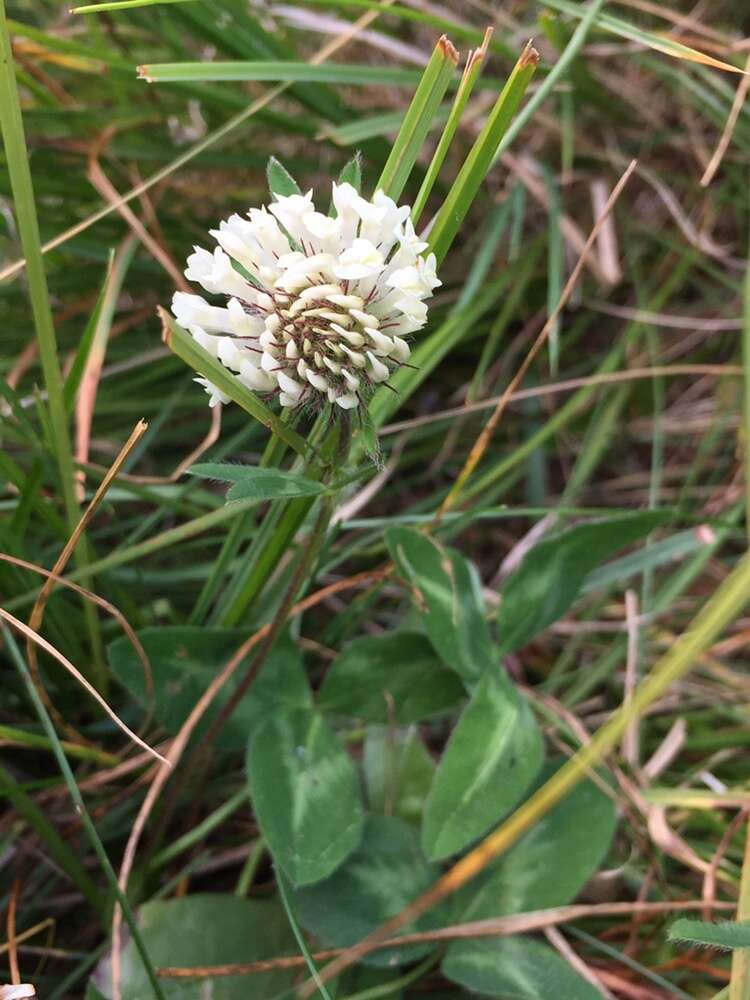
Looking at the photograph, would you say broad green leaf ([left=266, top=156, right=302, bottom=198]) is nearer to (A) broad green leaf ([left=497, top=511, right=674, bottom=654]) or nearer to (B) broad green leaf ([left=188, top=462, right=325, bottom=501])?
(B) broad green leaf ([left=188, top=462, right=325, bottom=501])

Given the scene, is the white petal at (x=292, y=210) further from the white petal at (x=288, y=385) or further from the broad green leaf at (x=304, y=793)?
the broad green leaf at (x=304, y=793)

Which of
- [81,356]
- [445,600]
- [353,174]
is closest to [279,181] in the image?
[353,174]

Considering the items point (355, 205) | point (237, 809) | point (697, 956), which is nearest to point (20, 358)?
point (237, 809)

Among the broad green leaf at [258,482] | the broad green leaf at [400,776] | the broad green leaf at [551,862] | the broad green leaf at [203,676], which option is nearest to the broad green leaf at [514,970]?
the broad green leaf at [551,862]

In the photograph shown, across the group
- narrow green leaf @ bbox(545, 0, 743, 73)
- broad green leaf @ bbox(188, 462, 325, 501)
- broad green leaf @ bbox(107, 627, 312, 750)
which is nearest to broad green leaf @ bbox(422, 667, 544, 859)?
broad green leaf @ bbox(107, 627, 312, 750)

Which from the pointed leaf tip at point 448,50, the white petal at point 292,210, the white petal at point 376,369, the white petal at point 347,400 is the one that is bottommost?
the white petal at point 347,400

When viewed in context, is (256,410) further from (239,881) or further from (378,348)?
(239,881)
